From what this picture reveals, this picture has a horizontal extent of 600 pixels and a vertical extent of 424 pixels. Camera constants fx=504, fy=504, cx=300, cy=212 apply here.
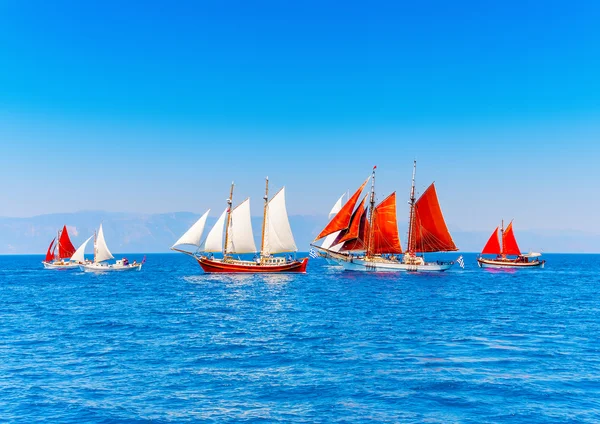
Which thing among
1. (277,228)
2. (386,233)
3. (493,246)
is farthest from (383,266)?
(493,246)

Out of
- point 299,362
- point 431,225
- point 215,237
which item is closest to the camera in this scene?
point 299,362

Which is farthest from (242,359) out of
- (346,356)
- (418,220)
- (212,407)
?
(418,220)

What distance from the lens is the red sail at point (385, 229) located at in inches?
4215

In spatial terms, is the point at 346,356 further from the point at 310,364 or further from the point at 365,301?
the point at 365,301

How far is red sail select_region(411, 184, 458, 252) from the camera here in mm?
103500

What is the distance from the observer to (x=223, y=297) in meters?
66.8

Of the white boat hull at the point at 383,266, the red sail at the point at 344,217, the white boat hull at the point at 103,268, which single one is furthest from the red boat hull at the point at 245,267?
the white boat hull at the point at 103,268

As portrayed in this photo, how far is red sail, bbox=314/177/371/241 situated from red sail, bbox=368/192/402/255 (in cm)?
652

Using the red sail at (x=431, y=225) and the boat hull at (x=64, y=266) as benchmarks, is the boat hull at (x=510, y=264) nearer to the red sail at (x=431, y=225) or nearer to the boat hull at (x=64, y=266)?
the red sail at (x=431, y=225)

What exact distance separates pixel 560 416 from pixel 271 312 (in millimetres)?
33986

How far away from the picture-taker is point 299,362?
30.6 metres

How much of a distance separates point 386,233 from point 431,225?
32.4ft

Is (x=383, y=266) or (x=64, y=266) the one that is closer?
(x=383, y=266)

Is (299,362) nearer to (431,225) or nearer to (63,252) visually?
(431,225)
